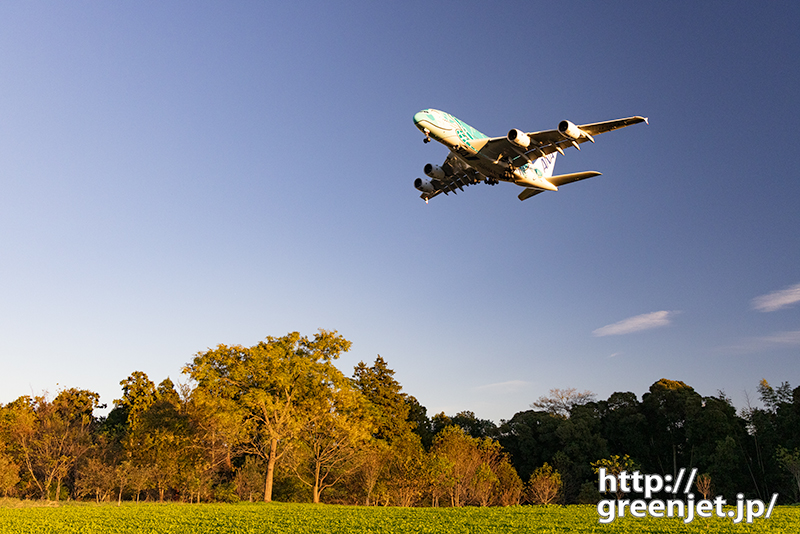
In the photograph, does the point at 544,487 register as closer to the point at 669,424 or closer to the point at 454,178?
the point at 669,424

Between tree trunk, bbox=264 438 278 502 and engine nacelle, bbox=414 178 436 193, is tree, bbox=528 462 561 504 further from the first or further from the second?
engine nacelle, bbox=414 178 436 193

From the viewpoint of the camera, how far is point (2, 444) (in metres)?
45.8

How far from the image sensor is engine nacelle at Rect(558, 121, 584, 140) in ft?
78.4

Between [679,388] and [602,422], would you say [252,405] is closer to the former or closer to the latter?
[602,422]

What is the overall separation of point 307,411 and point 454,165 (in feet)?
63.6

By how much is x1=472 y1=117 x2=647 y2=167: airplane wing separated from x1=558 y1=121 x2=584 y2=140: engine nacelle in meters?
A: 0.22

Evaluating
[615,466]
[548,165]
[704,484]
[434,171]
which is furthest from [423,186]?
[704,484]

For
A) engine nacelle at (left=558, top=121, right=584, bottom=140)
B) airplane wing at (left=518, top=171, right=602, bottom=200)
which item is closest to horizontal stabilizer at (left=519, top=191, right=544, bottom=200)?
airplane wing at (left=518, top=171, right=602, bottom=200)

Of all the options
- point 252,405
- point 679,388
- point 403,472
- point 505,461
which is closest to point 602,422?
point 679,388

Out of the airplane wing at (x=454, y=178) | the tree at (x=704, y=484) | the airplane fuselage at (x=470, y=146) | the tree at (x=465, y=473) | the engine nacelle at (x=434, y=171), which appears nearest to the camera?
the airplane fuselage at (x=470, y=146)

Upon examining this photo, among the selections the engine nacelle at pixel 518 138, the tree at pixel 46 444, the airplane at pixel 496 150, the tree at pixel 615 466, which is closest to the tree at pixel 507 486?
A: the tree at pixel 615 466

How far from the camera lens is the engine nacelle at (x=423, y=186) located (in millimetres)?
31572

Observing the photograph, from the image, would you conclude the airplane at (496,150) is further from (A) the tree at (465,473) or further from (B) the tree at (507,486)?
(B) the tree at (507,486)

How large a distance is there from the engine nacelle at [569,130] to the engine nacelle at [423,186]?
9.24 m
